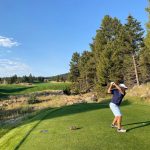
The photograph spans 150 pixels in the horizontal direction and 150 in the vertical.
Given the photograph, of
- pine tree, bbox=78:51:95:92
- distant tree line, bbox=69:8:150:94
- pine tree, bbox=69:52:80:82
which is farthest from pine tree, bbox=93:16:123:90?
pine tree, bbox=69:52:80:82

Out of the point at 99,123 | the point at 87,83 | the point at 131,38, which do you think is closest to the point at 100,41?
the point at 131,38

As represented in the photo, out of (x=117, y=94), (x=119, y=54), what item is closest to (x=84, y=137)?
(x=117, y=94)

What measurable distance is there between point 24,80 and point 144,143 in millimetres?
180665

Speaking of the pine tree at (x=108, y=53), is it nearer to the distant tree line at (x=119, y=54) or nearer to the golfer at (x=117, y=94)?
the distant tree line at (x=119, y=54)

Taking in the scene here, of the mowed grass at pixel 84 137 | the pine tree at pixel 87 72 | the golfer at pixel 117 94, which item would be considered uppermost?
the pine tree at pixel 87 72

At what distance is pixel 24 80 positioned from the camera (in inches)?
7456

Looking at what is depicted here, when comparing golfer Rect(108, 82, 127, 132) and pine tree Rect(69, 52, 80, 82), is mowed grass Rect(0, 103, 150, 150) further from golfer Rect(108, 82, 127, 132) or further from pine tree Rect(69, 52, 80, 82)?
pine tree Rect(69, 52, 80, 82)

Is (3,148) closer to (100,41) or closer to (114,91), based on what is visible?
(114,91)

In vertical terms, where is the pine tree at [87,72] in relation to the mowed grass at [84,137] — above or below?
above

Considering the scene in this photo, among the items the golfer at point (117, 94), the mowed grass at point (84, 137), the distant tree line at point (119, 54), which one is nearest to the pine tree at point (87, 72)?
the distant tree line at point (119, 54)

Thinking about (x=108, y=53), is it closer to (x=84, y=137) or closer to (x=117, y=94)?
(x=117, y=94)

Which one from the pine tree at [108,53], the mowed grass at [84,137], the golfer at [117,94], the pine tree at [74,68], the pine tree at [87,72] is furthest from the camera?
the pine tree at [74,68]

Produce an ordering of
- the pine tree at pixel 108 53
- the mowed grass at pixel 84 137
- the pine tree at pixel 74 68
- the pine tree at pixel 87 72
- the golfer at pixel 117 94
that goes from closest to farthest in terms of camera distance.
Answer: the mowed grass at pixel 84 137 → the golfer at pixel 117 94 → the pine tree at pixel 108 53 → the pine tree at pixel 87 72 → the pine tree at pixel 74 68

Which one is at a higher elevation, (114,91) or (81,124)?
(114,91)
